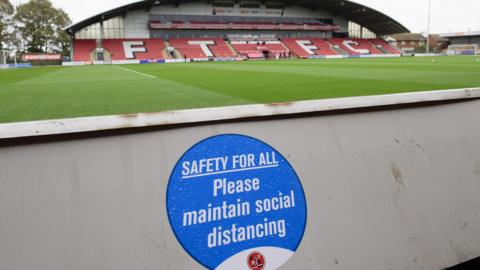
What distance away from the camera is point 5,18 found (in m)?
60.8

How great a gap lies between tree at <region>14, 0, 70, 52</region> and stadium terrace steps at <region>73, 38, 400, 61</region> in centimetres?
1970

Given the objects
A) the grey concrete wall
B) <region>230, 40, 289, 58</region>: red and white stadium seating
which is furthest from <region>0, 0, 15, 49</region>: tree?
the grey concrete wall

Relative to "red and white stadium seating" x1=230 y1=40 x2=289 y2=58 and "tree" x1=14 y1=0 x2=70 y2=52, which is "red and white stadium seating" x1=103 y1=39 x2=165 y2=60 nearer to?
"red and white stadium seating" x1=230 y1=40 x2=289 y2=58

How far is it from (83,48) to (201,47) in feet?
51.8

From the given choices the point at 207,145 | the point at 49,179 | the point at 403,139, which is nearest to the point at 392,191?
the point at 403,139

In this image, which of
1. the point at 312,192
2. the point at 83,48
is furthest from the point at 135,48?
the point at 312,192

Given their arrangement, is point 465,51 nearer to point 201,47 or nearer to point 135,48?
point 201,47

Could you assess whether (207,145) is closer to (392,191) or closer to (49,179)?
(49,179)

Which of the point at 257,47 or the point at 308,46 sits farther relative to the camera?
the point at 308,46

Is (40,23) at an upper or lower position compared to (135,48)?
upper

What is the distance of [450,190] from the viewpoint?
8.38 ft

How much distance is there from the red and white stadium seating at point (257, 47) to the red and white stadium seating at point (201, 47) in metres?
1.84

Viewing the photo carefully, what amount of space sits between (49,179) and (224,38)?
57.3 meters

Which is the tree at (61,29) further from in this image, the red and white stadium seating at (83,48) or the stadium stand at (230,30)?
the red and white stadium seating at (83,48)
